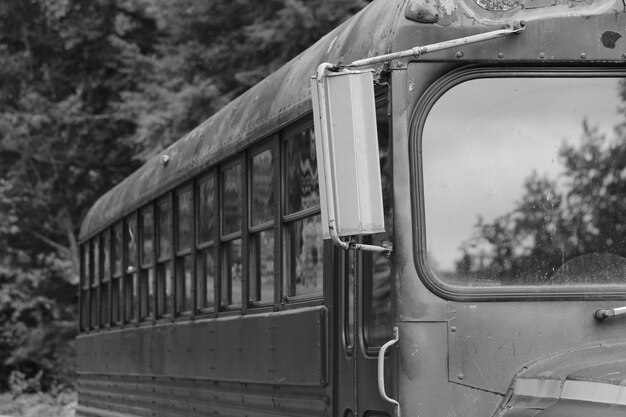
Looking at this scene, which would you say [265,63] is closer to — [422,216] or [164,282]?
[164,282]

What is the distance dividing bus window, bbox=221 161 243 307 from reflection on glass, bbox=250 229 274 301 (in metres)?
0.21

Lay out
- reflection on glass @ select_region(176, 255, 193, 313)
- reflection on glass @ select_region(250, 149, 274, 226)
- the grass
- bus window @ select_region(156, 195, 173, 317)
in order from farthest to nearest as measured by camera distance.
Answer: the grass, bus window @ select_region(156, 195, 173, 317), reflection on glass @ select_region(176, 255, 193, 313), reflection on glass @ select_region(250, 149, 274, 226)

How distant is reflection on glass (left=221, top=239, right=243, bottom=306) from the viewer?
7.13 meters

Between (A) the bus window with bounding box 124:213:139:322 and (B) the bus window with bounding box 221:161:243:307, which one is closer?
(B) the bus window with bounding box 221:161:243:307

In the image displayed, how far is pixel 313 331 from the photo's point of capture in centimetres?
561

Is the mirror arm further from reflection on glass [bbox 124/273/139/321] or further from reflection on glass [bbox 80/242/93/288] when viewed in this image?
reflection on glass [bbox 80/242/93/288]

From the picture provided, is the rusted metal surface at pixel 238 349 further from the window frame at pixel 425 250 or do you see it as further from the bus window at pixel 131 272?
the window frame at pixel 425 250

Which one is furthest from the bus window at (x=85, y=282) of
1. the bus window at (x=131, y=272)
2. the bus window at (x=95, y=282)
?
the bus window at (x=131, y=272)

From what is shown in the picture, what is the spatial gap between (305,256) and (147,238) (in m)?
4.15

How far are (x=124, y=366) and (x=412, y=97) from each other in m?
→ 6.49

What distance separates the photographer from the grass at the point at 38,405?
20531 millimetres

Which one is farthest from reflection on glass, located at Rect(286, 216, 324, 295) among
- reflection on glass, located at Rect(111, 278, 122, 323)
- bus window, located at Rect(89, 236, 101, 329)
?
bus window, located at Rect(89, 236, 101, 329)

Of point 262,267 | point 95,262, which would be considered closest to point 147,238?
point 95,262

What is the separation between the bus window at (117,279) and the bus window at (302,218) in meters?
5.11
